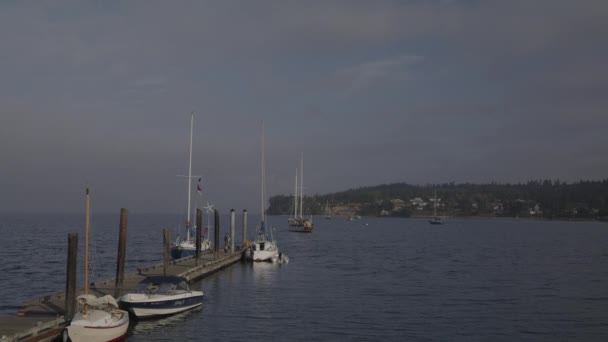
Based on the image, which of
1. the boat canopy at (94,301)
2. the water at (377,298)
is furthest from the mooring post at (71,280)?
the water at (377,298)

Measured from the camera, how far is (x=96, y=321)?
85.8 ft

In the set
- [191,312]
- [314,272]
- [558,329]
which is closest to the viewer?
[558,329]

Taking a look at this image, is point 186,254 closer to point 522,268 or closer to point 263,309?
point 263,309

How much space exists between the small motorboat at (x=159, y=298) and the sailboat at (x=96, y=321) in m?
3.83

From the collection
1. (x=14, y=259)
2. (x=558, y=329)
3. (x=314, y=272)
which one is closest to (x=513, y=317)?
(x=558, y=329)

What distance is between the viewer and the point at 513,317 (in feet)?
121

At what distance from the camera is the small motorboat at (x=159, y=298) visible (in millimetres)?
32281

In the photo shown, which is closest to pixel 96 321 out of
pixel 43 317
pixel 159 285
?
pixel 43 317

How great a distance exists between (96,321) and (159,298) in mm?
6992

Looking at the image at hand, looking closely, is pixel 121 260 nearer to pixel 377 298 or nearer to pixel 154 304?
pixel 154 304

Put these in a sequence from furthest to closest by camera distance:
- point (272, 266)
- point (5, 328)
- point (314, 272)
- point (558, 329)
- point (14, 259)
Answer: point (14, 259) < point (272, 266) < point (314, 272) < point (558, 329) < point (5, 328)

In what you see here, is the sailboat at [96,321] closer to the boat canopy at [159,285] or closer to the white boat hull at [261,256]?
the boat canopy at [159,285]

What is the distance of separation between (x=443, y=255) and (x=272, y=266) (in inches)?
1220

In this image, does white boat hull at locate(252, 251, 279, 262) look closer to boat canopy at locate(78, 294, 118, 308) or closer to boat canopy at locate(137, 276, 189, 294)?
boat canopy at locate(137, 276, 189, 294)
